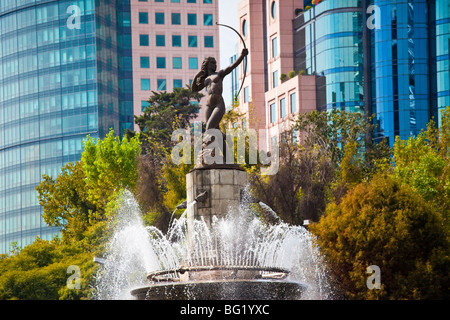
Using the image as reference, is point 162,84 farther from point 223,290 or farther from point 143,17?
point 223,290

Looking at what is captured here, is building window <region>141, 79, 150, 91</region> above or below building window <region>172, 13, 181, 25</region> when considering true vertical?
below

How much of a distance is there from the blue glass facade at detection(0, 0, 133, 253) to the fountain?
9038cm

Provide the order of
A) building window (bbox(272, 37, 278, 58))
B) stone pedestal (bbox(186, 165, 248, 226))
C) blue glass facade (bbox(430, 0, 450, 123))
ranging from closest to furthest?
stone pedestal (bbox(186, 165, 248, 226)), blue glass facade (bbox(430, 0, 450, 123)), building window (bbox(272, 37, 278, 58))

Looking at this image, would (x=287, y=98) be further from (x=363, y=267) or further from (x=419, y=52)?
(x=363, y=267)

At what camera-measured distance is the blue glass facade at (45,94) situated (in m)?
120

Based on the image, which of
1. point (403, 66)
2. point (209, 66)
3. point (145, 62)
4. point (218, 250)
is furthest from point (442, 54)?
point (218, 250)

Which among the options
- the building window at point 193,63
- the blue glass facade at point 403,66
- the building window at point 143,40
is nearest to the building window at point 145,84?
the building window at point 143,40

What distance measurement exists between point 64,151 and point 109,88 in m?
11.5

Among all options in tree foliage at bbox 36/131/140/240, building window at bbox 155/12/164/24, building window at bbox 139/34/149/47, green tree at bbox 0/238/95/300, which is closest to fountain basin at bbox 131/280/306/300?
green tree at bbox 0/238/95/300

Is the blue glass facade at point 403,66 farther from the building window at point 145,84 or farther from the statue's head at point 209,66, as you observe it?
the statue's head at point 209,66

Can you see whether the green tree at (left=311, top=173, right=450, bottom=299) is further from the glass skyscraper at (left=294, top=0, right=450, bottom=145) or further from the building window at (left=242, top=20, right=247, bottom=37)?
the building window at (left=242, top=20, right=247, bottom=37)

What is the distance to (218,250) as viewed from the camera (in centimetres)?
2706

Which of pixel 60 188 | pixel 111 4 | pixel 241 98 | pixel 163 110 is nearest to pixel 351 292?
pixel 60 188

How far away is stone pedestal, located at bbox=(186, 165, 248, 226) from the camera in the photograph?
27625mm
